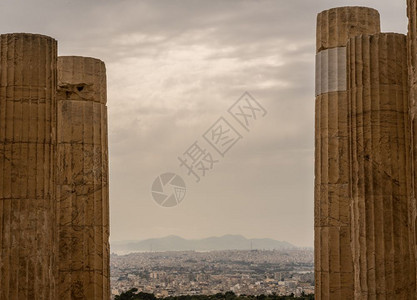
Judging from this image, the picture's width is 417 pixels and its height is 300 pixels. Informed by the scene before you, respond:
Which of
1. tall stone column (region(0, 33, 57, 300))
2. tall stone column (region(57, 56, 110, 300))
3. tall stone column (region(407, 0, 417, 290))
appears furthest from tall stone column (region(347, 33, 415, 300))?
tall stone column (region(57, 56, 110, 300))

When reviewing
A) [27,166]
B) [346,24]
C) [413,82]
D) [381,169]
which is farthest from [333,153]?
[413,82]

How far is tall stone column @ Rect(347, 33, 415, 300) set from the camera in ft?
64.5

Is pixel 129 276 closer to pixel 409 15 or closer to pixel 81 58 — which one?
pixel 81 58

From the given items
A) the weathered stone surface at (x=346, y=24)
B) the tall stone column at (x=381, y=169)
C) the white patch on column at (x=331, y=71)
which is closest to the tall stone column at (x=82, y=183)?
the white patch on column at (x=331, y=71)

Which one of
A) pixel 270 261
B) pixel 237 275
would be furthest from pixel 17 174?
pixel 270 261

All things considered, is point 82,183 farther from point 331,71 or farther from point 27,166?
point 331,71

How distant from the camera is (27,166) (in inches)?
824

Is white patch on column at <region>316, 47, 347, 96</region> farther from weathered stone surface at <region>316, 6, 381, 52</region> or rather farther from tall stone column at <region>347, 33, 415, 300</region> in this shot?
tall stone column at <region>347, 33, 415, 300</region>

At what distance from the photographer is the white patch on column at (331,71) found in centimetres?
2736

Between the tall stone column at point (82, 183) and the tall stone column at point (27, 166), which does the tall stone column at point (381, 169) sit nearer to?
the tall stone column at point (27, 166)

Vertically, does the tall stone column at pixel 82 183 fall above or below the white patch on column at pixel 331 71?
below

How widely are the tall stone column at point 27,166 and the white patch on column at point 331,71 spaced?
387 inches

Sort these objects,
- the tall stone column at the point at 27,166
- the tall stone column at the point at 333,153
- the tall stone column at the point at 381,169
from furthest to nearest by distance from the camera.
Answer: the tall stone column at the point at 333,153 → the tall stone column at the point at 27,166 → the tall stone column at the point at 381,169

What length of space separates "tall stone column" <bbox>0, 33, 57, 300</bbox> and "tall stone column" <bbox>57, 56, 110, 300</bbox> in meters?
7.59
